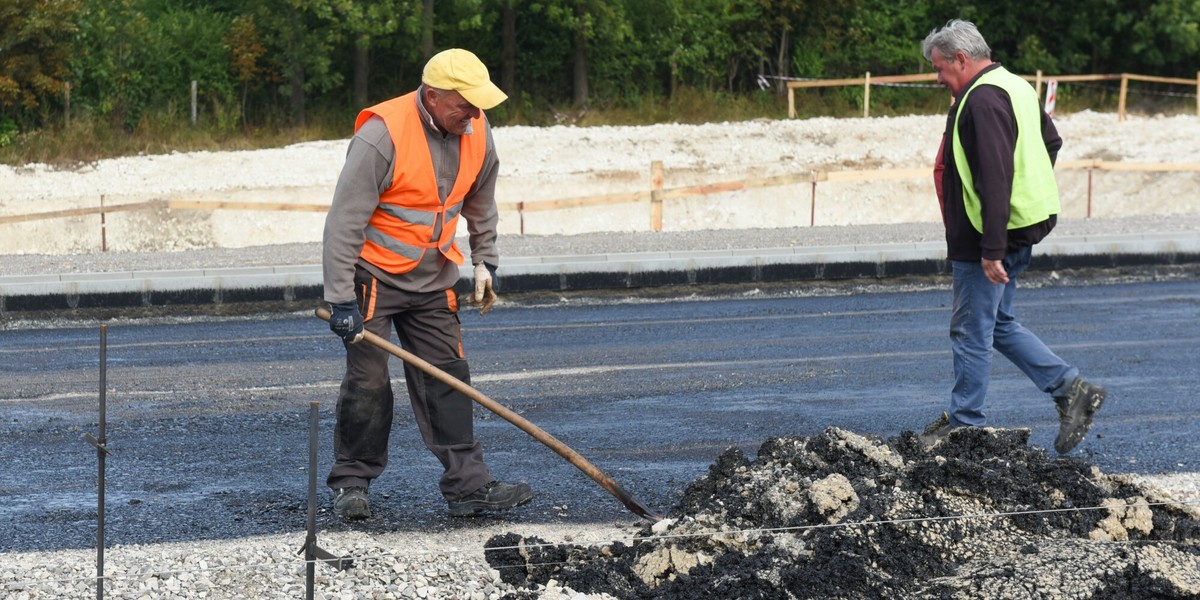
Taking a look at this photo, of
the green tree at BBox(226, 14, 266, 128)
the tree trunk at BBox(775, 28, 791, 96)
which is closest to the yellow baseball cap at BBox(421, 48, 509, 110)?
the green tree at BBox(226, 14, 266, 128)

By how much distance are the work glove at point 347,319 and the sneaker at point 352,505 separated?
26.4 inches

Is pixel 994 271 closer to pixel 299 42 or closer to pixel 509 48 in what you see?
pixel 299 42

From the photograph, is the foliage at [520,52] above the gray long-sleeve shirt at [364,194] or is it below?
above

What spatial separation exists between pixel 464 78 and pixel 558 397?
324cm

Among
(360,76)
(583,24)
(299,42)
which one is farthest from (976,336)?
(360,76)

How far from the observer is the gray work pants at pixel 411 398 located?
5547 millimetres

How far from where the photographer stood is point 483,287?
581cm

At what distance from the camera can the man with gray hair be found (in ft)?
19.4

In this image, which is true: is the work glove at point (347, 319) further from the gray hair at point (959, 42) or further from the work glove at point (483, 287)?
the gray hair at point (959, 42)

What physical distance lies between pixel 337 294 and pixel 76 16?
86.1 feet

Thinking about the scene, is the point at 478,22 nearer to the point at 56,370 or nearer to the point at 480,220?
the point at 56,370

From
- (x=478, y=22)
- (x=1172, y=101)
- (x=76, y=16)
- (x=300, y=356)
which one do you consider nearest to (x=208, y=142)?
(x=76, y=16)

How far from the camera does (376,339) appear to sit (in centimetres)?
523

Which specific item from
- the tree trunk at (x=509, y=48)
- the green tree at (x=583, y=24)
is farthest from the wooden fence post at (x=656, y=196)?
the tree trunk at (x=509, y=48)
